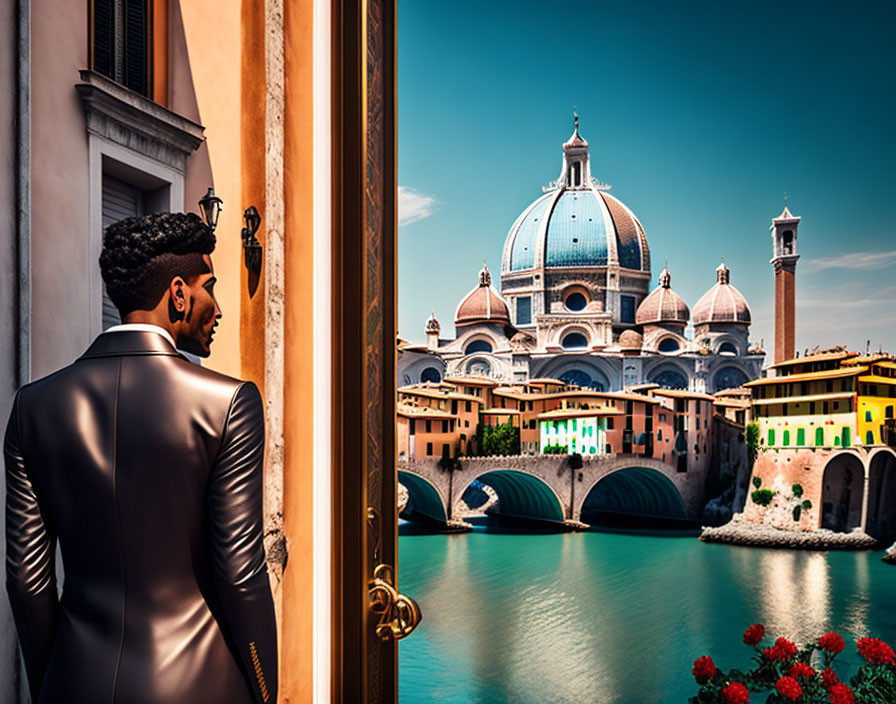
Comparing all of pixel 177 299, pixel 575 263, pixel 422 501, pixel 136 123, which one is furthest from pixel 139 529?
pixel 575 263

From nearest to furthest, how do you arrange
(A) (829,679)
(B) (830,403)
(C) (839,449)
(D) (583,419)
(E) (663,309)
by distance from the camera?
1. (A) (829,679)
2. (C) (839,449)
3. (B) (830,403)
4. (D) (583,419)
5. (E) (663,309)

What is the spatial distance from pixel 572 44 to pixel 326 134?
25.4 meters

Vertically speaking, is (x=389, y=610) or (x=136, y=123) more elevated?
(x=136, y=123)

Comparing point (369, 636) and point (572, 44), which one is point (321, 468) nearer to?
point (369, 636)

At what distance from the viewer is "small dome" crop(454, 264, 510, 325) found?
79.0 ft

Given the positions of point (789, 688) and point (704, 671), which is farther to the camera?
point (704, 671)

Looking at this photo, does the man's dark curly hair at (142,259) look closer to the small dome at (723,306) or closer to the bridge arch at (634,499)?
the bridge arch at (634,499)

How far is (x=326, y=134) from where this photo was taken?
4.74 feet

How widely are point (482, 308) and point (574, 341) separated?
4109 millimetres

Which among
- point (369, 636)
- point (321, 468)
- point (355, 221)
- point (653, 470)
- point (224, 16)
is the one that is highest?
point (224, 16)

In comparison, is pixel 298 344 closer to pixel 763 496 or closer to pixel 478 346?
pixel 763 496

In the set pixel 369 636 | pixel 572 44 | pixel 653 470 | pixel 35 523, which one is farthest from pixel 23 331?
pixel 572 44

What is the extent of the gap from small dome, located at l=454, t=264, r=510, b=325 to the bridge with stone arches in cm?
859

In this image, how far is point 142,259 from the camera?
0.70 meters
